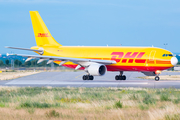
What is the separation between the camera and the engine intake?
1390 inches

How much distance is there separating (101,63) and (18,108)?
22367 millimetres

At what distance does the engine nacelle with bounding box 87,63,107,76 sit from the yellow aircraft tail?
901 cm

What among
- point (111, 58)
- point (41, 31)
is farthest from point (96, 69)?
point (41, 31)

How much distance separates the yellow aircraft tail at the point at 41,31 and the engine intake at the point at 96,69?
29.7ft

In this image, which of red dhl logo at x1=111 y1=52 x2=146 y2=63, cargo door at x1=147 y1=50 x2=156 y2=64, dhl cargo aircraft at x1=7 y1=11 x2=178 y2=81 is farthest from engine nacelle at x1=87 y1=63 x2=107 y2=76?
cargo door at x1=147 y1=50 x2=156 y2=64

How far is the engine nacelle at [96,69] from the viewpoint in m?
35.3

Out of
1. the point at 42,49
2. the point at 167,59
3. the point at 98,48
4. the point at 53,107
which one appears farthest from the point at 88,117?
the point at 42,49

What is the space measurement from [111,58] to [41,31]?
1106 centimetres

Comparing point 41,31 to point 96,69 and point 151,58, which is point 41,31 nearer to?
point 96,69

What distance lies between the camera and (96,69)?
1389 inches

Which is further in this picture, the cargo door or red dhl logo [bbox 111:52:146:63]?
red dhl logo [bbox 111:52:146:63]

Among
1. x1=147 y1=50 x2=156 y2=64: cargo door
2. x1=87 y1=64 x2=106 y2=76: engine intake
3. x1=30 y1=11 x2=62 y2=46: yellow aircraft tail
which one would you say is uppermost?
x1=30 y1=11 x2=62 y2=46: yellow aircraft tail

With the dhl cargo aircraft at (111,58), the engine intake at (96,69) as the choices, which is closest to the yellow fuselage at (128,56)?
the dhl cargo aircraft at (111,58)

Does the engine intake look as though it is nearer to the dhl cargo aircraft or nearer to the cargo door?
the dhl cargo aircraft
